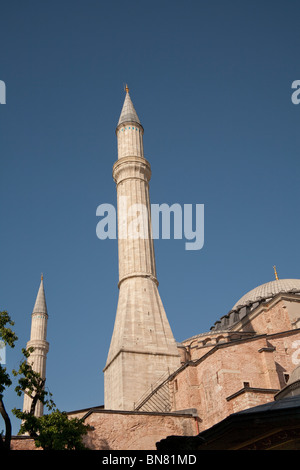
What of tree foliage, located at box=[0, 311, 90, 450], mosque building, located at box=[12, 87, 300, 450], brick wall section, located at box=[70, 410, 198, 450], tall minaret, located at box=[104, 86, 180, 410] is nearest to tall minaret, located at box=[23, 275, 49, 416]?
mosque building, located at box=[12, 87, 300, 450]

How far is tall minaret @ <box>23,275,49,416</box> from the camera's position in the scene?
31516 mm

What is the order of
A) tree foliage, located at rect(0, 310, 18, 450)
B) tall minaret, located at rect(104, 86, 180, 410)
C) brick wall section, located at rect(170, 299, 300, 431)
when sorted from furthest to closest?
tall minaret, located at rect(104, 86, 180, 410) < brick wall section, located at rect(170, 299, 300, 431) < tree foliage, located at rect(0, 310, 18, 450)

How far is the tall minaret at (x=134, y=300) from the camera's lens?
1995cm

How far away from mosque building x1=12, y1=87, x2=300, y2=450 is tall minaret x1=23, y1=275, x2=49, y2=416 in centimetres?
7

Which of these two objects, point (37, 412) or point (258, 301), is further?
point (37, 412)

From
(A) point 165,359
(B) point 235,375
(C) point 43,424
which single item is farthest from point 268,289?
(C) point 43,424

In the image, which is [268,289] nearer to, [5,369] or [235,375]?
[235,375]

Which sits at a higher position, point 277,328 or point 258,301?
point 258,301

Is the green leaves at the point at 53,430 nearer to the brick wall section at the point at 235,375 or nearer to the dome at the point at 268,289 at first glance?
the brick wall section at the point at 235,375

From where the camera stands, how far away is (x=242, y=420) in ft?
19.2

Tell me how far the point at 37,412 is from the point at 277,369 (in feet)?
60.1

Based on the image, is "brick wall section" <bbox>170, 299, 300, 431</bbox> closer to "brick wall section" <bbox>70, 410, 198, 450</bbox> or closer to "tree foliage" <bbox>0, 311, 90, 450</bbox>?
"brick wall section" <bbox>70, 410, 198, 450</bbox>
